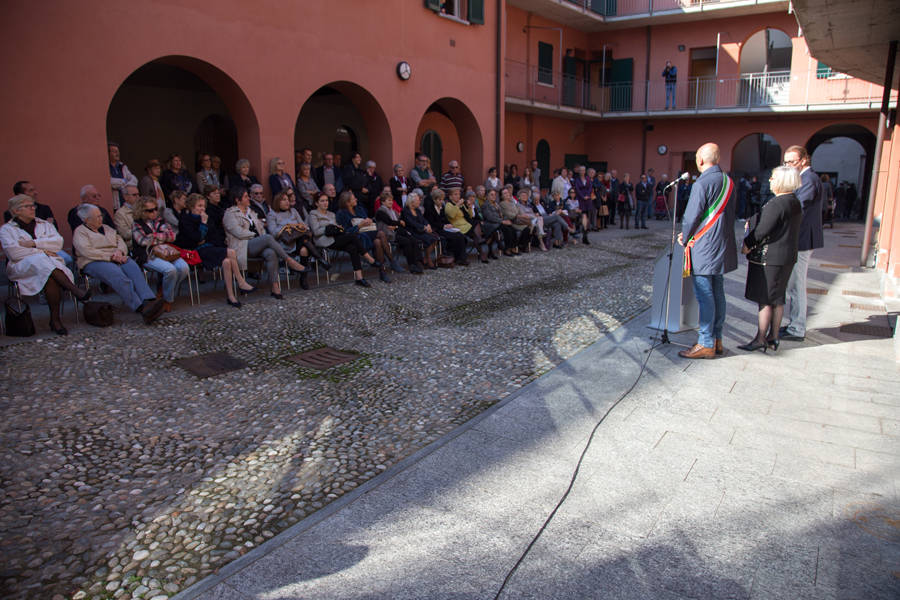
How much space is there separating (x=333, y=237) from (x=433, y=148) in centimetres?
1100

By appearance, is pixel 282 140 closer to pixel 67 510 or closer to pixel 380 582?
pixel 67 510

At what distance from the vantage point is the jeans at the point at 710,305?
544 centimetres

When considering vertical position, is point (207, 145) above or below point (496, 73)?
below

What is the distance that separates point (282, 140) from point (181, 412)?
6681mm

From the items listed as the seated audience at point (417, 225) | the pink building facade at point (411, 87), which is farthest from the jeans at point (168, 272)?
the seated audience at point (417, 225)

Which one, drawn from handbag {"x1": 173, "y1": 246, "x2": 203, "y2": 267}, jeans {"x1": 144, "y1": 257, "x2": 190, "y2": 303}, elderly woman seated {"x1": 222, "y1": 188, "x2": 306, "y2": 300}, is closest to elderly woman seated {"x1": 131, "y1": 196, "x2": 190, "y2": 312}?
jeans {"x1": 144, "y1": 257, "x2": 190, "y2": 303}

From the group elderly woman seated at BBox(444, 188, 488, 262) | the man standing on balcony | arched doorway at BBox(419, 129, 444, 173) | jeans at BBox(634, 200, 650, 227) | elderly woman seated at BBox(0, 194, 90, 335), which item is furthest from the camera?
the man standing on balcony

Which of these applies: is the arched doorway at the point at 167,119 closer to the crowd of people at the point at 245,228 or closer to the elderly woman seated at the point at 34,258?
the crowd of people at the point at 245,228

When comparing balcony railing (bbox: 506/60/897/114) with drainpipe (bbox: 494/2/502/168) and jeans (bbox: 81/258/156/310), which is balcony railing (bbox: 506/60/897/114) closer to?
drainpipe (bbox: 494/2/502/168)

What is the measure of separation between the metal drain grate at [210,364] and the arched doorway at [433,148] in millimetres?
14041

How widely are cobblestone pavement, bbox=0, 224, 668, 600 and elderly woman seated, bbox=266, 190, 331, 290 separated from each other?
30.7 inches

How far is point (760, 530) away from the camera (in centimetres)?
294

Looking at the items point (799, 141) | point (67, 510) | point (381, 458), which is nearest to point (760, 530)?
point (381, 458)

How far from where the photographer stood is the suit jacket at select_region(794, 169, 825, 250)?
6152 millimetres
